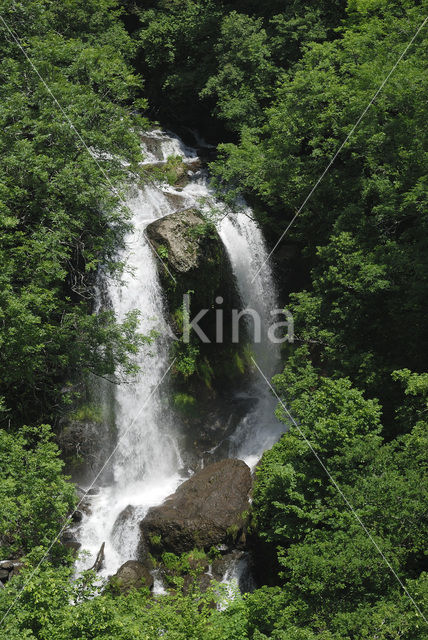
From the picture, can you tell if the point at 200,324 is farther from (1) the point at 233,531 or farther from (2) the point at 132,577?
(2) the point at 132,577

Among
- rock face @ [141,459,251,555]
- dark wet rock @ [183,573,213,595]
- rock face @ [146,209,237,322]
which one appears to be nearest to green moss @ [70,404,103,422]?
rock face @ [141,459,251,555]

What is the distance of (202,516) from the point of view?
14.4 m

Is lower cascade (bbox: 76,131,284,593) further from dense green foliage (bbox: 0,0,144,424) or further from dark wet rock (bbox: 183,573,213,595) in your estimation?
dense green foliage (bbox: 0,0,144,424)

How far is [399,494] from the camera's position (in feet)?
34.7

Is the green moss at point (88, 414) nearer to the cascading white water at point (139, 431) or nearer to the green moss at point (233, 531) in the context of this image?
the cascading white water at point (139, 431)

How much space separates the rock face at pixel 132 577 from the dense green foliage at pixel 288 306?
0.56 meters

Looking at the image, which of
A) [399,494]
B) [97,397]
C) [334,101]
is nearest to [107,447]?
[97,397]

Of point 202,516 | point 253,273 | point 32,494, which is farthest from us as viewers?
point 253,273

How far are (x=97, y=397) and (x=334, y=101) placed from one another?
10.9 metres

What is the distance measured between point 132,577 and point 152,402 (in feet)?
17.5

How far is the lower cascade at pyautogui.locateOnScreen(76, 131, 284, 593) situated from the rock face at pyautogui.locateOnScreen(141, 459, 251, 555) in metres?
0.51

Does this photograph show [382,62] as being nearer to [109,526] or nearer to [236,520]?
[236,520]

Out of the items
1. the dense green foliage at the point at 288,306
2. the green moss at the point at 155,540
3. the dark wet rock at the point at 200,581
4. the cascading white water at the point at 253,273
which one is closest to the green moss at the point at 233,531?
the dense green foliage at the point at 288,306

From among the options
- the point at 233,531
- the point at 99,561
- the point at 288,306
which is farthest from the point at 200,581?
the point at 288,306
